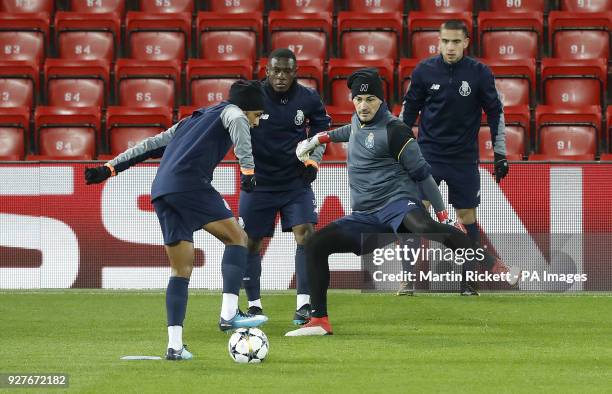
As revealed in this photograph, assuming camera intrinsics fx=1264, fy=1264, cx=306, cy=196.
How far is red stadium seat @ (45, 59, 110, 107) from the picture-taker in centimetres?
1318

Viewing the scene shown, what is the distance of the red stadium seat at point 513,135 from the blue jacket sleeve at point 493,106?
5.92 feet

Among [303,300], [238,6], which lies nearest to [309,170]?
[303,300]

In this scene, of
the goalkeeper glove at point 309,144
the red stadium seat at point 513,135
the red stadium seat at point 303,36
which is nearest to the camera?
the goalkeeper glove at point 309,144

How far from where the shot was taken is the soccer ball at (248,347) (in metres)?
6.82

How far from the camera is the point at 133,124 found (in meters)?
12.4

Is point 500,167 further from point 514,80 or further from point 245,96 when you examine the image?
point 245,96

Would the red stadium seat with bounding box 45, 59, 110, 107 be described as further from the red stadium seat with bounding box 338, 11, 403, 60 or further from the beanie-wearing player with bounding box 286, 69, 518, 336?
the beanie-wearing player with bounding box 286, 69, 518, 336

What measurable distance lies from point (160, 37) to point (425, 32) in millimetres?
2888

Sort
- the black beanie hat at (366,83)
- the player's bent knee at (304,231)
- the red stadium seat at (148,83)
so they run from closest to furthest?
1. the black beanie hat at (366,83)
2. the player's bent knee at (304,231)
3. the red stadium seat at (148,83)

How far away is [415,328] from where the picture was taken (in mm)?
8570

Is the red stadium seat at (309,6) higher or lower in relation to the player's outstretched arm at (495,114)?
higher

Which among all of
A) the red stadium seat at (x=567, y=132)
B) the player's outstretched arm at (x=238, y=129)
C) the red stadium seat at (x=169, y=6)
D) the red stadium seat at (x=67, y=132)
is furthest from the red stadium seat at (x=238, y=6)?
the player's outstretched arm at (x=238, y=129)

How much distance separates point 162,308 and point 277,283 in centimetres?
149

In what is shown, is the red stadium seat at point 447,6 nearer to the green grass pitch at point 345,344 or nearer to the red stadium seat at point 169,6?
the red stadium seat at point 169,6
